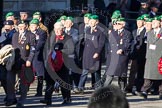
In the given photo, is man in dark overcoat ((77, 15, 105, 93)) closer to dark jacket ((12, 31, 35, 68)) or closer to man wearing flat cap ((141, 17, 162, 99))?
man wearing flat cap ((141, 17, 162, 99))

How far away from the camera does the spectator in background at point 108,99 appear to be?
11.2ft

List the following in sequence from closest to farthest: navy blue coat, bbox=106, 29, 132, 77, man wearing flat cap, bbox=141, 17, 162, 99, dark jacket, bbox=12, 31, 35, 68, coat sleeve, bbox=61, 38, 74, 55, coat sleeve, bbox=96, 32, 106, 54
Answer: dark jacket, bbox=12, 31, 35, 68 < coat sleeve, bbox=61, 38, 74, 55 < navy blue coat, bbox=106, 29, 132, 77 < man wearing flat cap, bbox=141, 17, 162, 99 < coat sleeve, bbox=96, 32, 106, 54

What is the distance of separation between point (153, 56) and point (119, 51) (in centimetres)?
80

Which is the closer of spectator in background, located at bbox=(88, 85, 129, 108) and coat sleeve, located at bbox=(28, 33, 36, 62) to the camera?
spectator in background, located at bbox=(88, 85, 129, 108)

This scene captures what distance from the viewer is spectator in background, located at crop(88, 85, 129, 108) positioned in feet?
11.2

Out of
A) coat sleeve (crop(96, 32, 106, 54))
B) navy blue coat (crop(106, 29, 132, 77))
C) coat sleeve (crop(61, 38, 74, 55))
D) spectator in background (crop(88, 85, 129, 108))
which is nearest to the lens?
spectator in background (crop(88, 85, 129, 108))

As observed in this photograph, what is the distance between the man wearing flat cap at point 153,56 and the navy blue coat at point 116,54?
47 cm

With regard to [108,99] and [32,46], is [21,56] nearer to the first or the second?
[32,46]

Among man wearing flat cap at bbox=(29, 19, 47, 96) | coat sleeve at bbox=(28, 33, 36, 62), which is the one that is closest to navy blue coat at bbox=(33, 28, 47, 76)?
man wearing flat cap at bbox=(29, 19, 47, 96)

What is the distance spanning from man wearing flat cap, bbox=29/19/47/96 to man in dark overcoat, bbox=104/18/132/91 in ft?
4.70

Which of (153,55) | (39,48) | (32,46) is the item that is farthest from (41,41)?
(153,55)

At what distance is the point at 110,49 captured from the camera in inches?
521

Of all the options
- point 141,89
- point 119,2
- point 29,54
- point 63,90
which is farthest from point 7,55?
point 119,2

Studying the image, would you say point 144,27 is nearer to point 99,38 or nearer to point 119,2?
point 99,38
